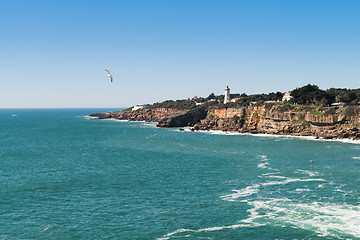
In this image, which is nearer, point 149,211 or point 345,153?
point 149,211

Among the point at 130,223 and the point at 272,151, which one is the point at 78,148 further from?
the point at 130,223

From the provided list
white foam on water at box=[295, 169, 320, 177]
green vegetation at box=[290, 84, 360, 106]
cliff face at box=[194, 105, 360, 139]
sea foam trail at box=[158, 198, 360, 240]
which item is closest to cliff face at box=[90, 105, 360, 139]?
cliff face at box=[194, 105, 360, 139]

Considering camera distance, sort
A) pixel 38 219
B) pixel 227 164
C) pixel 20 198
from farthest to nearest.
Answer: pixel 227 164, pixel 20 198, pixel 38 219

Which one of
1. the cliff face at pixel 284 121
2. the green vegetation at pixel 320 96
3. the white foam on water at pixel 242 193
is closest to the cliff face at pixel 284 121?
the cliff face at pixel 284 121

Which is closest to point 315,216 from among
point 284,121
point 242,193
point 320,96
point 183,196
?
point 242,193

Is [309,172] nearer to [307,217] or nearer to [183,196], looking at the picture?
[307,217]

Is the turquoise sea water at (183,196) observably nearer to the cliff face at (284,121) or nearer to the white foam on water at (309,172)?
the white foam on water at (309,172)

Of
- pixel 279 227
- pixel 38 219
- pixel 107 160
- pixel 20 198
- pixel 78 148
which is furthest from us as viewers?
pixel 78 148

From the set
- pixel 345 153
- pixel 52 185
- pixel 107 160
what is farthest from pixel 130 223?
pixel 345 153
